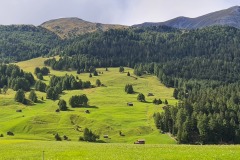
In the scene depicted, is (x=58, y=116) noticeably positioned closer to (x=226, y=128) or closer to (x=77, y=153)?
(x=226, y=128)

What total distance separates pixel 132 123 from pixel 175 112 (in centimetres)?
2097

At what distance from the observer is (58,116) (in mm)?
173500

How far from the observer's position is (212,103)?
174500mm

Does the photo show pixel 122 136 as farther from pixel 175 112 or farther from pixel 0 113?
pixel 0 113

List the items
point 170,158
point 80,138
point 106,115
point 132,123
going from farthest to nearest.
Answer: point 106,115 < point 132,123 < point 80,138 < point 170,158

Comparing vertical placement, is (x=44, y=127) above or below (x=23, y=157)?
below

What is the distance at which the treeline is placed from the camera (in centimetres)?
14550

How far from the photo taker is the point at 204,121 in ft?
485

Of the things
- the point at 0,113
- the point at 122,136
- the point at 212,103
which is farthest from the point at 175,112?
the point at 0,113

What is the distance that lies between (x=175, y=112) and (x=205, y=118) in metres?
21.5

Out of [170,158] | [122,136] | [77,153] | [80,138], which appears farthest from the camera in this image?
[122,136]

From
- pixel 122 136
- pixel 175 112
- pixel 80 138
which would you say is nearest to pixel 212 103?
pixel 175 112

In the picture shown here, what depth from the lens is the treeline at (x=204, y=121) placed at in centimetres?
14550

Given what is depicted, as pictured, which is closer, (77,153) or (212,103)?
(77,153)
